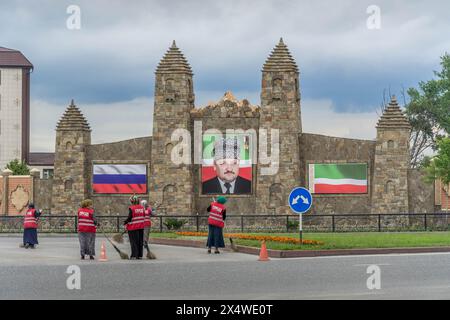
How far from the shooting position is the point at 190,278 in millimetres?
22062

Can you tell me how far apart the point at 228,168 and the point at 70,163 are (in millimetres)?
8856

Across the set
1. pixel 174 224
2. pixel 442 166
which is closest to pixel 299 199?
pixel 174 224

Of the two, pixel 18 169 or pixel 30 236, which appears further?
pixel 18 169

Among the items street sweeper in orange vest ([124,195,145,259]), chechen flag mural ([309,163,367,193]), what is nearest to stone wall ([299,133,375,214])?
chechen flag mural ([309,163,367,193])

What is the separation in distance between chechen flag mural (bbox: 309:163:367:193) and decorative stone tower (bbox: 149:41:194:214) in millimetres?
6958

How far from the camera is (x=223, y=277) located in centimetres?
2225

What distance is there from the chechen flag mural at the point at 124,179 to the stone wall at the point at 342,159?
341 inches

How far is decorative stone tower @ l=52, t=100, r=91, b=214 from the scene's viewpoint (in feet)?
198

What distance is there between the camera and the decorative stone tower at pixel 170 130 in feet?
194

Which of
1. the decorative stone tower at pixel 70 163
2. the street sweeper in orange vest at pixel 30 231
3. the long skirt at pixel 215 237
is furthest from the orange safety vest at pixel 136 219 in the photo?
the decorative stone tower at pixel 70 163

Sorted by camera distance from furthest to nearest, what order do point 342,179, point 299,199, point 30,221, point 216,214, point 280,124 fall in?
1. point 280,124
2. point 342,179
3. point 30,221
4. point 299,199
5. point 216,214

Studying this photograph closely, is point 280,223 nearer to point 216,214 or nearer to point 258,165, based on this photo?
point 258,165

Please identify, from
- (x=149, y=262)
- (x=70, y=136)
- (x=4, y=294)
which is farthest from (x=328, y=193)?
(x=4, y=294)
